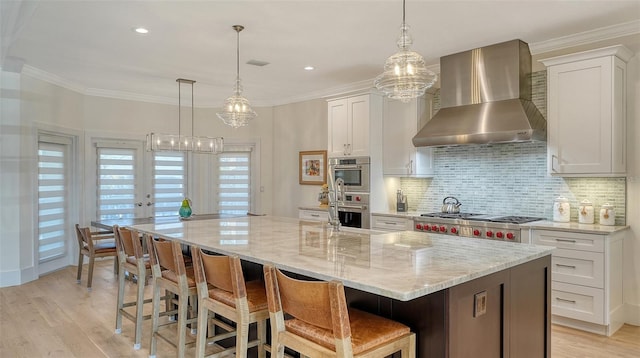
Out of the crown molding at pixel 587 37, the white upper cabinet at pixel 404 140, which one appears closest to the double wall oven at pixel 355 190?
the white upper cabinet at pixel 404 140

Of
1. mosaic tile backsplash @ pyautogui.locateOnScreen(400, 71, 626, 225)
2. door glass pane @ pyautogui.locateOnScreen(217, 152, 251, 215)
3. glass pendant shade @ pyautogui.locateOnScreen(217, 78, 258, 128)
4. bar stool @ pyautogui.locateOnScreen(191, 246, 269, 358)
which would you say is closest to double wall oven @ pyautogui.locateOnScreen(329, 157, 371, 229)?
mosaic tile backsplash @ pyautogui.locateOnScreen(400, 71, 626, 225)

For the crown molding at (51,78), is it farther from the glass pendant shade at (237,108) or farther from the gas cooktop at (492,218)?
the gas cooktop at (492,218)

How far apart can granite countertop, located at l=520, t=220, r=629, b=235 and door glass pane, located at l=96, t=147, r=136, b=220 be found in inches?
233

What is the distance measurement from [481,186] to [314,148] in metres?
2.87

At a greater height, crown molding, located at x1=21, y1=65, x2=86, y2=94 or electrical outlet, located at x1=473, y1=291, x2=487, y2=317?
crown molding, located at x1=21, y1=65, x2=86, y2=94

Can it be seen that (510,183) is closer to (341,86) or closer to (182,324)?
(341,86)

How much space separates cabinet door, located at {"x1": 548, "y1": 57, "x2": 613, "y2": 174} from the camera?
147 inches

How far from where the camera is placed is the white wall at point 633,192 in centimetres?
384

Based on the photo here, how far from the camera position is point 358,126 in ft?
18.6

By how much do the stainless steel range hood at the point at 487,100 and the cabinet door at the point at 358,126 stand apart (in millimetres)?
1067

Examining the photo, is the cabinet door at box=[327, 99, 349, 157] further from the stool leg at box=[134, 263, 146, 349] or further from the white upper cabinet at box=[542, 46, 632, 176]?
the stool leg at box=[134, 263, 146, 349]

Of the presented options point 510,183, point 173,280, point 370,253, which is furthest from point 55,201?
point 510,183

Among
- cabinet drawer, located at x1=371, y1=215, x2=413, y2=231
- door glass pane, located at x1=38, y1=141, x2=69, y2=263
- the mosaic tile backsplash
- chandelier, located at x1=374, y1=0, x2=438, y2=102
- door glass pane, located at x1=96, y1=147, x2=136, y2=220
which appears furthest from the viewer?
door glass pane, located at x1=96, y1=147, x2=136, y2=220

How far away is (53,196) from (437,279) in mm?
6069
